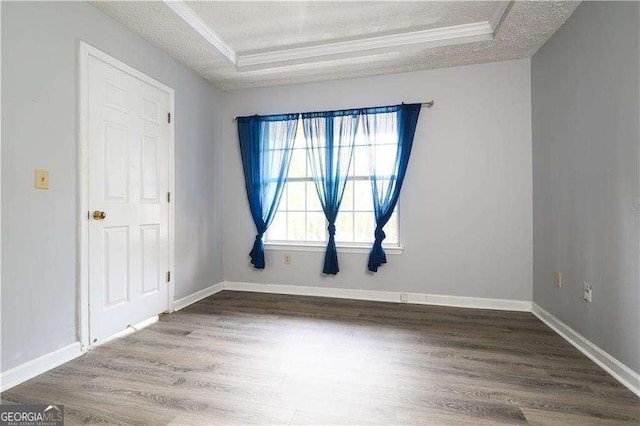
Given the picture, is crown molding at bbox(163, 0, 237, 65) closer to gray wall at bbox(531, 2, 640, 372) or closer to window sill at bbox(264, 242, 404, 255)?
window sill at bbox(264, 242, 404, 255)

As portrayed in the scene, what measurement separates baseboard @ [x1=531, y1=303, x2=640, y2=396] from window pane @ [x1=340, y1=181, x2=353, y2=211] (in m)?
2.09

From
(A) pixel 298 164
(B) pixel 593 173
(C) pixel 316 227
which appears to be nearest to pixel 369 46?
(A) pixel 298 164

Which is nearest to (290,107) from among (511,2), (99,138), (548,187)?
(99,138)

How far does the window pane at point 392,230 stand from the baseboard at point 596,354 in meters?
1.48

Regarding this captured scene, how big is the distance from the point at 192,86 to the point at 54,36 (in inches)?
56.0

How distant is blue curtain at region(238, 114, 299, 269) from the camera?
12.1 ft

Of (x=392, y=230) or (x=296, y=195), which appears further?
(x=296, y=195)

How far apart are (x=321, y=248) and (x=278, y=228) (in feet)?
2.00

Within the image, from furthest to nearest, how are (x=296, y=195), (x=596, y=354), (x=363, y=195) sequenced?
(x=296, y=195) → (x=363, y=195) → (x=596, y=354)

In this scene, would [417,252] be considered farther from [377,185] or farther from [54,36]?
[54,36]

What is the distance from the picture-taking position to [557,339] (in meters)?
2.39

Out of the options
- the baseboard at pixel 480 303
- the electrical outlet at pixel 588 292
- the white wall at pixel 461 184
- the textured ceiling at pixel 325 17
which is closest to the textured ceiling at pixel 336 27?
the textured ceiling at pixel 325 17

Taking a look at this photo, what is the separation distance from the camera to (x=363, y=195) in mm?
3514

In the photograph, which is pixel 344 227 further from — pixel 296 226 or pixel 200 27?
pixel 200 27
